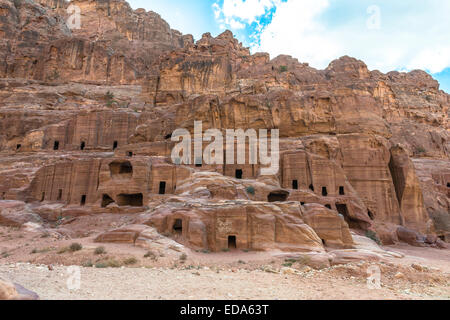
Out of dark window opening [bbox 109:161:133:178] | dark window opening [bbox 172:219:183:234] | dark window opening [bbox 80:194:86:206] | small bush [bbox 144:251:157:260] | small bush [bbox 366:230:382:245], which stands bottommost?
small bush [bbox 366:230:382:245]

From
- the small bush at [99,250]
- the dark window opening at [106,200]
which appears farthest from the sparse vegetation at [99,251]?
the dark window opening at [106,200]

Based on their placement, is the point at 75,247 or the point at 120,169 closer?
the point at 75,247

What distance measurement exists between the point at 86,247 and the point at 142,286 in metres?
7.29

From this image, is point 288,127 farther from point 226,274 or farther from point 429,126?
point 429,126

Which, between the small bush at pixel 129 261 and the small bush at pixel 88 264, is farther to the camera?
the small bush at pixel 129 261

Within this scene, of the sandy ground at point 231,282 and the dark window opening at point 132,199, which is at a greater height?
the dark window opening at point 132,199

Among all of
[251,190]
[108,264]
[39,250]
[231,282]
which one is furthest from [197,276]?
[251,190]

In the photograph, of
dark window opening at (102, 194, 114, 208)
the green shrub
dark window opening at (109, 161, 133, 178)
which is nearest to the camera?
dark window opening at (102, 194, 114, 208)

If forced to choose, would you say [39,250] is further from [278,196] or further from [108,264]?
[278,196]

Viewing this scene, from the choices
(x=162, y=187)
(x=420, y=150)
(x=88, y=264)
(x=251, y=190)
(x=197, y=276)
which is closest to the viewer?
(x=197, y=276)

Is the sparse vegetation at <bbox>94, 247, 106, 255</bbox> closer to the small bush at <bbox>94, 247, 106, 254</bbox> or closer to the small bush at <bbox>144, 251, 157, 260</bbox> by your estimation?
the small bush at <bbox>94, 247, 106, 254</bbox>

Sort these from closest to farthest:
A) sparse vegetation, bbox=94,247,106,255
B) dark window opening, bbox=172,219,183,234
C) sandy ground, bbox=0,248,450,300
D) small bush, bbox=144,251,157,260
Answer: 1. sandy ground, bbox=0,248,450,300
2. small bush, bbox=144,251,157,260
3. sparse vegetation, bbox=94,247,106,255
4. dark window opening, bbox=172,219,183,234

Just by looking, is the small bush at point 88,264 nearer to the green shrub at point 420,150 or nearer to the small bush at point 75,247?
the small bush at point 75,247

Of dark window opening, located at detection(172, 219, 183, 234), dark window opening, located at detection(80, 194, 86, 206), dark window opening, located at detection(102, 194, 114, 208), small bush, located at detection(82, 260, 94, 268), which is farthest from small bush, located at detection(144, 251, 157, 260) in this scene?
dark window opening, located at detection(80, 194, 86, 206)
